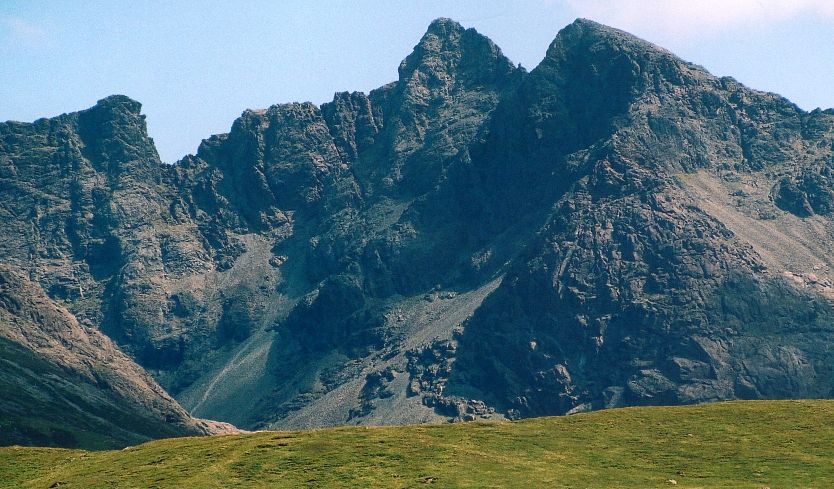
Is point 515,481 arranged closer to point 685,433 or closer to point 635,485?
point 635,485

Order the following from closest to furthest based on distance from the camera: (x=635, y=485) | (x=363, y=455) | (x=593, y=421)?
(x=635, y=485) → (x=363, y=455) → (x=593, y=421)

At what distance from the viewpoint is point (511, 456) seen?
110062 millimetres

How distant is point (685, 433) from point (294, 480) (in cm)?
4020

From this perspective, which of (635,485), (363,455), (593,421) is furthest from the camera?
(593,421)

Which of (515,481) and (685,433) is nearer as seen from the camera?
(515,481)

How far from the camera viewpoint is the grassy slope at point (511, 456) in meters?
101

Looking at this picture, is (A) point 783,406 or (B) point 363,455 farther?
(A) point 783,406

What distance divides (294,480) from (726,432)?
4384 centimetres

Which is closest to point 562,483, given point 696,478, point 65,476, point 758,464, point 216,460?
point 696,478

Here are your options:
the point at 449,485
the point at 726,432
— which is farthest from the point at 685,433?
the point at 449,485

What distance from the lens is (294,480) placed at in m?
103

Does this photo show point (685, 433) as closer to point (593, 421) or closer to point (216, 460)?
point (593, 421)

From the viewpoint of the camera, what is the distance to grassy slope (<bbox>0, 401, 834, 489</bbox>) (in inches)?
3994

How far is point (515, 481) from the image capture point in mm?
100500
